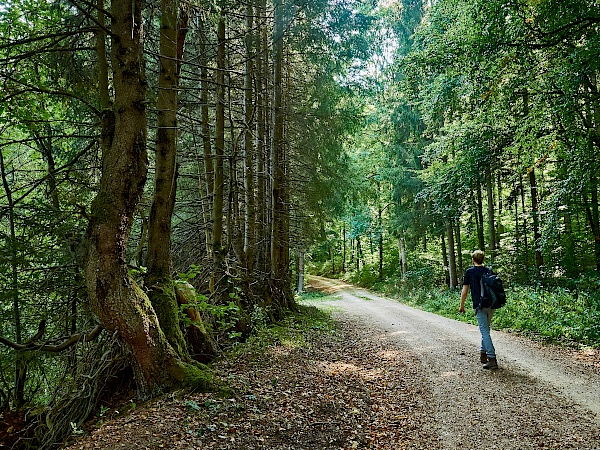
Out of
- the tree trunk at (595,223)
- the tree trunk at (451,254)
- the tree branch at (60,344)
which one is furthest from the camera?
the tree trunk at (451,254)

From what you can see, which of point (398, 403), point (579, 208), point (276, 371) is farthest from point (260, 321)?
point (579, 208)

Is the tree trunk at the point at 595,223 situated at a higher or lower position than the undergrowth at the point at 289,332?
higher

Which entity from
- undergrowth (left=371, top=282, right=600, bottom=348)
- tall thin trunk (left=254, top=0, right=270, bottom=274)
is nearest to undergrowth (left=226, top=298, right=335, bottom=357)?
tall thin trunk (left=254, top=0, right=270, bottom=274)

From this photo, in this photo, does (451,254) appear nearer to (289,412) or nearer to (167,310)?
(289,412)

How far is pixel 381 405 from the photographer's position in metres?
5.95

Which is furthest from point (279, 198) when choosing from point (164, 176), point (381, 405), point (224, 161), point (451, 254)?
point (451, 254)

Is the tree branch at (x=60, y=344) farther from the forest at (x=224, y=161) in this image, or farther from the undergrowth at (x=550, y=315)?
the undergrowth at (x=550, y=315)

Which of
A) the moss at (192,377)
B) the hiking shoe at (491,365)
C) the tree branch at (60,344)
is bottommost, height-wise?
the hiking shoe at (491,365)

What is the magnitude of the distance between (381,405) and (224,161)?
24.6 feet

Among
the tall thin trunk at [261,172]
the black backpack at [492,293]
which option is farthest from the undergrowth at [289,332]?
the black backpack at [492,293]

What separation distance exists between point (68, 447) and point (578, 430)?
543 centimetres

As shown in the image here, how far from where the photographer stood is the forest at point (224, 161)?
5.14m

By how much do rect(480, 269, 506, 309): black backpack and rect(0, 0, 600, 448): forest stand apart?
11.2 feet

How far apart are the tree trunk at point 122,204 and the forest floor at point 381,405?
3.44 ft
